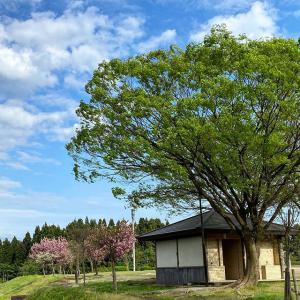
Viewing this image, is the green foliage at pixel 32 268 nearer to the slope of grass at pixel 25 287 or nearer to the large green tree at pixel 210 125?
the slope of grass at pixel 25 287

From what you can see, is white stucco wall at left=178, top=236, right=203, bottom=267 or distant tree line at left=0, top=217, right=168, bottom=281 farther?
distant tree line at left=0, top=217, right=168, bottom=281

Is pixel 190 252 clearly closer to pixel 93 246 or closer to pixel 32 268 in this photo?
pixel 93 246

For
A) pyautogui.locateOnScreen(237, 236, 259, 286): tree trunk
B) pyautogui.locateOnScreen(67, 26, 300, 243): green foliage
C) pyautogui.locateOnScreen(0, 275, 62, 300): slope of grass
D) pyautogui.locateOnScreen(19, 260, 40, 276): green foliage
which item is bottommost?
pyautogui.locateOnScreen(0, 275, 62, 300): slope of grass

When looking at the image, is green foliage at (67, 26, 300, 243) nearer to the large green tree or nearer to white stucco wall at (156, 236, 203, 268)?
the large green tree

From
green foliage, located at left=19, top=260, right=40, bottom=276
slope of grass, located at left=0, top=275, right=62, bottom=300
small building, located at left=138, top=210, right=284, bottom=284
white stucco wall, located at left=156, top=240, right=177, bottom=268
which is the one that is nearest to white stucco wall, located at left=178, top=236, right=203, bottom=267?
small building, located at left=138, top=210, right=284, bottom=284

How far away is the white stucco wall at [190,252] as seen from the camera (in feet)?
84.1

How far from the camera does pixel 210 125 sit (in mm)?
17047

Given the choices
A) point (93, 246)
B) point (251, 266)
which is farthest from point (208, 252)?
point (93, 246)

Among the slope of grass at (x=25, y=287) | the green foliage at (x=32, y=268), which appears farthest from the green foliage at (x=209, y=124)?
the green foliage at (x=32, y=268)

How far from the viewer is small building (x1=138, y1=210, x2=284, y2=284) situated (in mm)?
25266

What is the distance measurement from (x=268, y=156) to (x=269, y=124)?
1.21 metres

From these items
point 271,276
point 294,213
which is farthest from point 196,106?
point 271,276

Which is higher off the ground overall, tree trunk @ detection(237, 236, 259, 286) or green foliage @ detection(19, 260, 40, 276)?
tree trunk @ detection(237, 236, 259, 286)

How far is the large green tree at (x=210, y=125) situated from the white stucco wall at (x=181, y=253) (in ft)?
16.1
